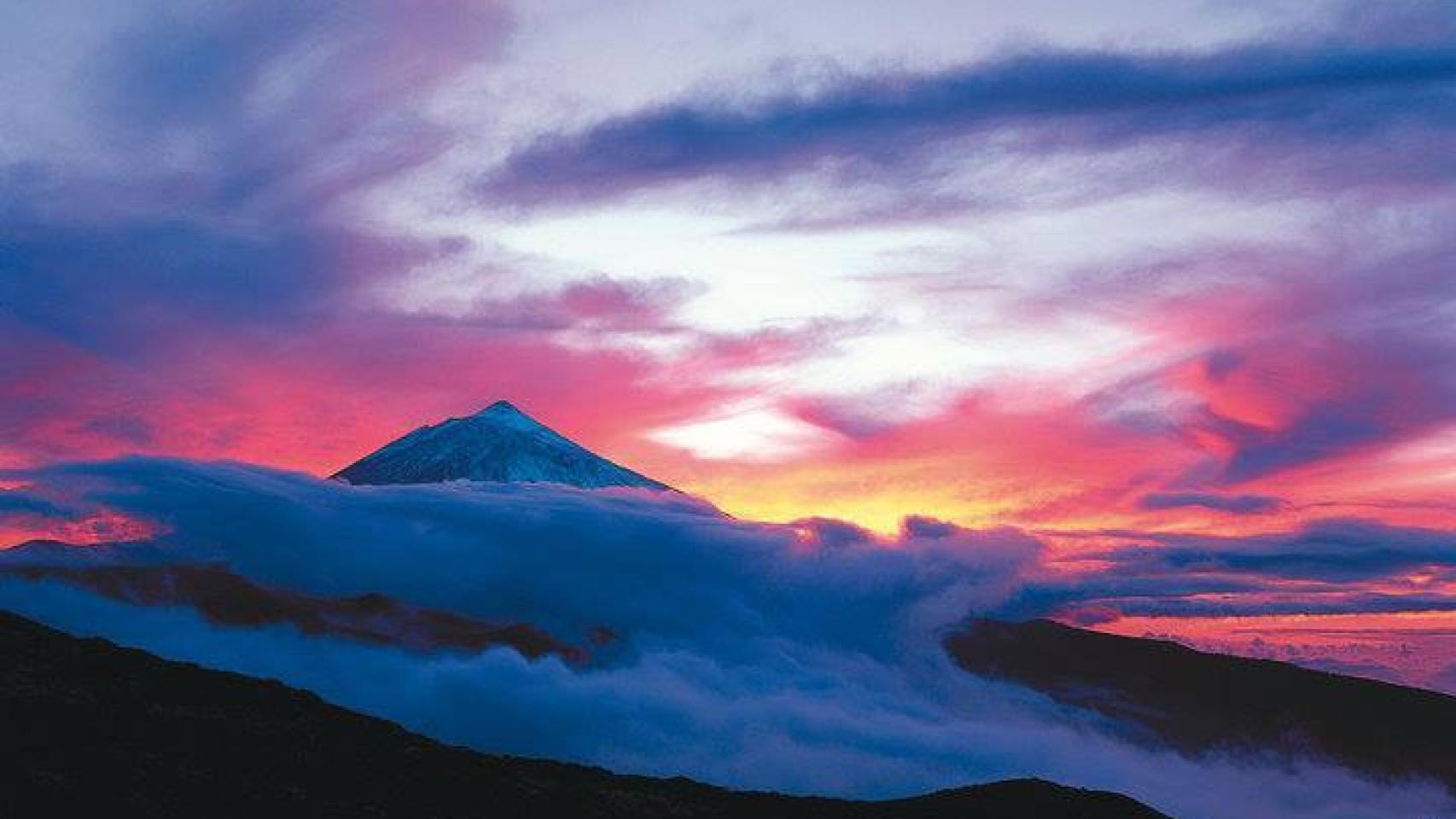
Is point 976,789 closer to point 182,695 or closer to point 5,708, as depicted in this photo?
point 182,695

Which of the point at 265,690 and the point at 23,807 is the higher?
the point at 265,690

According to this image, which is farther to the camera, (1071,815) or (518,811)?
(1071,815)

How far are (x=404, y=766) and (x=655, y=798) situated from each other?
59.3 ft

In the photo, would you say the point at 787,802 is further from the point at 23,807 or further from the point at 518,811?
the point at 23,807

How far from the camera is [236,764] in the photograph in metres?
82.7

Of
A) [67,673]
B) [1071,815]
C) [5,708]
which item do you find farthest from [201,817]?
[1071,815]

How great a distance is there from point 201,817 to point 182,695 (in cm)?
2762

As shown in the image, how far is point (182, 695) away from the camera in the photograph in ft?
317

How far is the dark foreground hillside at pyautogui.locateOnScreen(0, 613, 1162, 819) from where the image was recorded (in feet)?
239

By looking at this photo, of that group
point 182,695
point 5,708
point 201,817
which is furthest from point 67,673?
point 201,817

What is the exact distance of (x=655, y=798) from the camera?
101562 millimetres

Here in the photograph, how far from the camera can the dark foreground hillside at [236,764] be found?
239 ft

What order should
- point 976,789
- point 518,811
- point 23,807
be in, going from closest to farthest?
point 23,807 < point 518,811 < point 976,789

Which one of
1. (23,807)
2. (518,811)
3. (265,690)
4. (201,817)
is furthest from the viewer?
(265,690)
